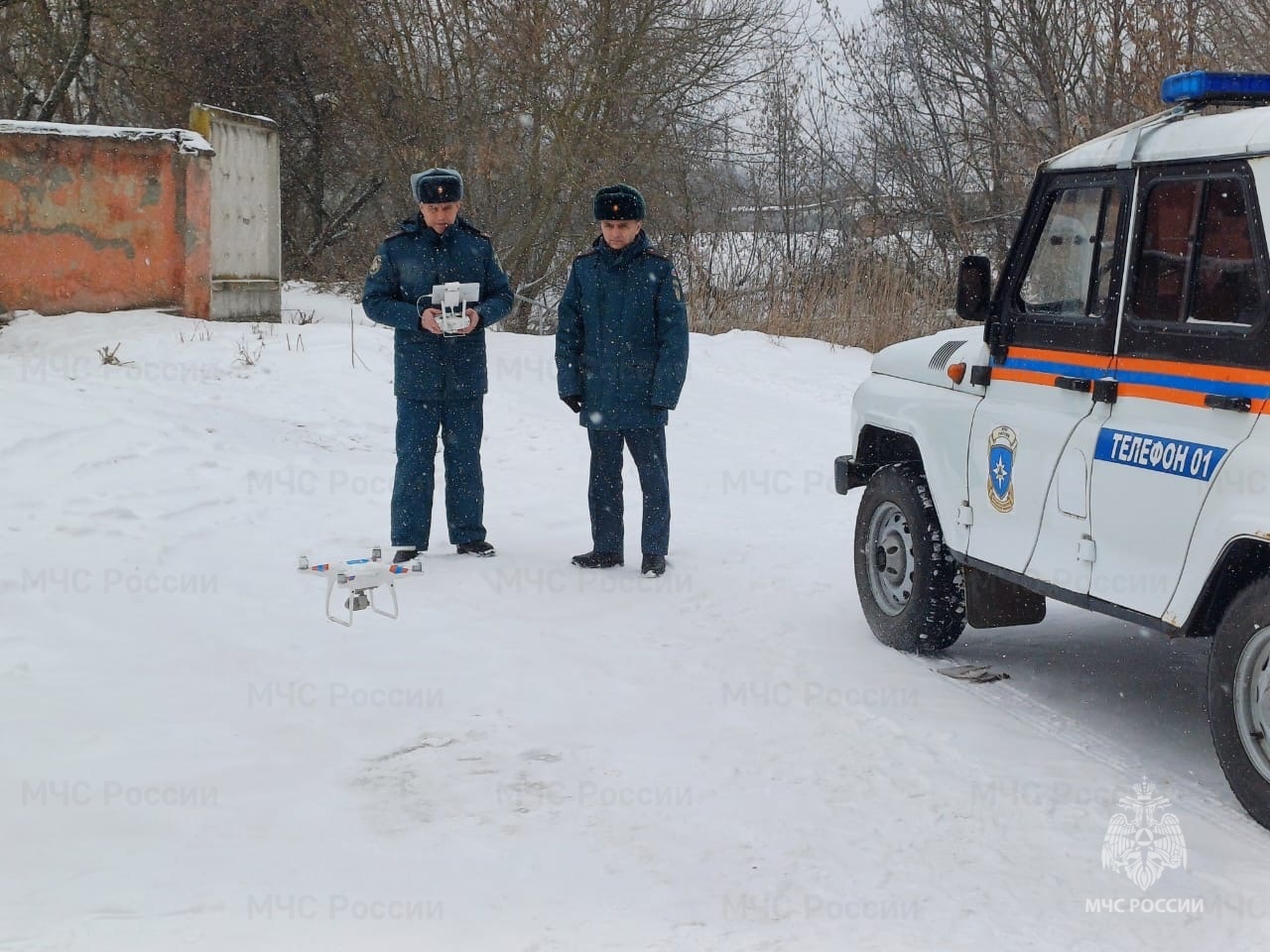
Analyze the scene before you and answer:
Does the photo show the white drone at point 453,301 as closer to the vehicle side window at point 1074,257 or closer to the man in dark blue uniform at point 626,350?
the man in dark blue uniform at point 626,350

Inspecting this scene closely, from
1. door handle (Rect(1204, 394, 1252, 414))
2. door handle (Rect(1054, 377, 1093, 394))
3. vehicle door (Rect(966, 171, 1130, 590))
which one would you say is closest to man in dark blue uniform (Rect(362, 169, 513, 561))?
vehicle door (Rect(966, 171, 1130, 590))

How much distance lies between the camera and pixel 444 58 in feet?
58.4

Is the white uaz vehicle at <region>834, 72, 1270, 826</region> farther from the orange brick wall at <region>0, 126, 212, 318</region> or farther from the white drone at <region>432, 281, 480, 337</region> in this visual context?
the orange brick wall at <region>0, 126, 212, 318</region>

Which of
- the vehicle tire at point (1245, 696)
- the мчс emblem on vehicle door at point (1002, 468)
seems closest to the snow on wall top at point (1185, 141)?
the мчс emblem on vehicle door at point (1002, 468)

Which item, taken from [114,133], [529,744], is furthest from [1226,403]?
[114,133]

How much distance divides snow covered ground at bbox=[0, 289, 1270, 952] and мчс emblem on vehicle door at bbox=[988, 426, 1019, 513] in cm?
75

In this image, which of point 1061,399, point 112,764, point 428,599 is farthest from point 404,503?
point 1061,399

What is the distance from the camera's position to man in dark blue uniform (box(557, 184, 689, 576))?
23.5 feet

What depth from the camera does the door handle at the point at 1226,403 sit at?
3973mm

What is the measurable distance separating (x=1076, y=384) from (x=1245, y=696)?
1.19 m

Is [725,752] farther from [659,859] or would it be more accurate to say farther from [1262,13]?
[1262,13]

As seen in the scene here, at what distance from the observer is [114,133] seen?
12320mm

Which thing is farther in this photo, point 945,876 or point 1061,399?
point 1061,399

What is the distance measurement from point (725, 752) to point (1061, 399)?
1.63 m
